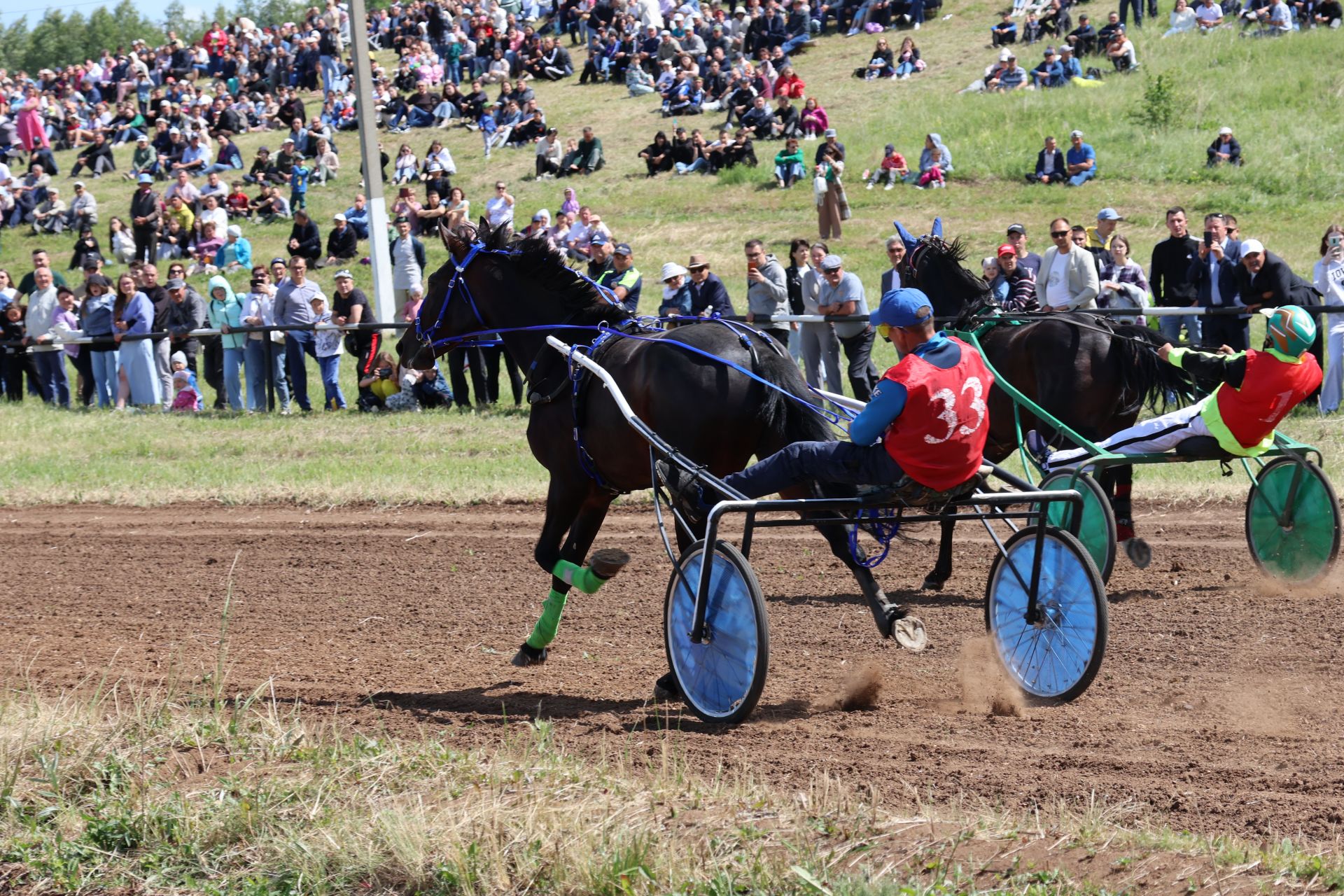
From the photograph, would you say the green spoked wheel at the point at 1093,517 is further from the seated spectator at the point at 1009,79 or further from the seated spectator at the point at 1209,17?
the seated spectator at the point at 1209,17

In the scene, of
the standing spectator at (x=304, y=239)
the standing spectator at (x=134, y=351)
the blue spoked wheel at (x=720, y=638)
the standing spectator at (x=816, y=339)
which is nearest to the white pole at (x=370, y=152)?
the standing spectator at (x=134, y=351)

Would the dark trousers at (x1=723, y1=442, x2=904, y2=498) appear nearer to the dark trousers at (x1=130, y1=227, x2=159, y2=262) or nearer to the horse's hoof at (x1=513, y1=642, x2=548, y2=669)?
the horse's hoof at (x1=513, y1=642, x2=548, y2=669)

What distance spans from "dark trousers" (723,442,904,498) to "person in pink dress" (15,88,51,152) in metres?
34.1

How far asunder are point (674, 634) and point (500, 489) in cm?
575

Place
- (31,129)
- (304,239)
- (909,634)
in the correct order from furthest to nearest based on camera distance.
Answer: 1. (31,129)
2. (304,239)
3. (909,634)

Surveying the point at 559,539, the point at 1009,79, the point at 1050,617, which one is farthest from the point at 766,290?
the point at 1009,79

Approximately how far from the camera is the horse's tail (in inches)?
327

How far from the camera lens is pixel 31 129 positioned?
35250 mm

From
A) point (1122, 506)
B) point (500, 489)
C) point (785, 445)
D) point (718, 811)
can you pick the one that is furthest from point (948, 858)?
point (500, 489)

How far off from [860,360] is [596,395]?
24.4 ft

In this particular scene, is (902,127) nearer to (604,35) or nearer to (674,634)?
(604,35)

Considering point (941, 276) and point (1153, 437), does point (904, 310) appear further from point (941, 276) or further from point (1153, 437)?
point (941, 276)

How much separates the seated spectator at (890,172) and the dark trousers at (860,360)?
459 inches

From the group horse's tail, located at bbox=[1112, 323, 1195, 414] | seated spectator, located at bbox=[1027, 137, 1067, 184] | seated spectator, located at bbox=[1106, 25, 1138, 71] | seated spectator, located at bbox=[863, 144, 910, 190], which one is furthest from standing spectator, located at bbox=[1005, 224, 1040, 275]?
seated spectator, located at bbox=[1106, 25, 1138, 71]
